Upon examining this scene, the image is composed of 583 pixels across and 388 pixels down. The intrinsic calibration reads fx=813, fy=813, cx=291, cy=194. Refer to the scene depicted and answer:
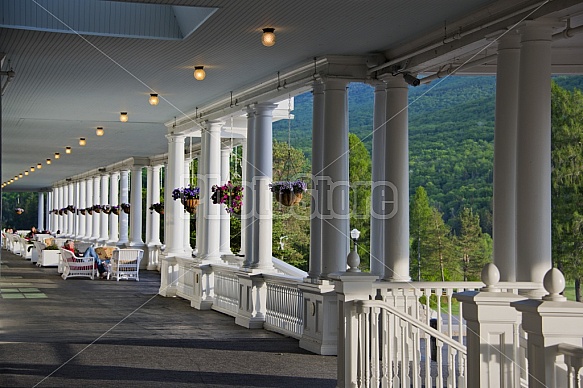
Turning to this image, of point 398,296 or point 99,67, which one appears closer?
point 398,296

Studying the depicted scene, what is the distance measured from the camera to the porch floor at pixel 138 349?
8.38 m

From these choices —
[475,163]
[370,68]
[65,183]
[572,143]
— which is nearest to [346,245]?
[370,68]

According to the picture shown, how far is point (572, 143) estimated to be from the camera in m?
24.3

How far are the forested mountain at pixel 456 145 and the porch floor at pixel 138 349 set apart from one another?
15895 mm

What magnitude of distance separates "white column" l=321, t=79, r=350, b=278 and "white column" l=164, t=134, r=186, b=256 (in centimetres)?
788

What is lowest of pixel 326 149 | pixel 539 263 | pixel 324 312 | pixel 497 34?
pixel 324 312

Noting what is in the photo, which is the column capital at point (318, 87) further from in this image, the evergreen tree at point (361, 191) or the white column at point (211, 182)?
the evergreen tree at point (361, 191)

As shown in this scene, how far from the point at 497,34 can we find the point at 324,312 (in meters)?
4.33

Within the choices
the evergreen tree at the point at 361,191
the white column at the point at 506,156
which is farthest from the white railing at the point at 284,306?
the evergreen tree at the point at 361,191

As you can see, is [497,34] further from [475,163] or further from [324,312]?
[475,163]

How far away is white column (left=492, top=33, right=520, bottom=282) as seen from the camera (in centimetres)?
762

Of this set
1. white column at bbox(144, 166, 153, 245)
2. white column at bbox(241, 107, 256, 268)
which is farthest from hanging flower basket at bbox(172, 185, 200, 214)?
white column at bbox(144, 166, 153, 245)

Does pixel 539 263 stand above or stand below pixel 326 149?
below

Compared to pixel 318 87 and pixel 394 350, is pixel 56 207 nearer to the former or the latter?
pixel 318 87
